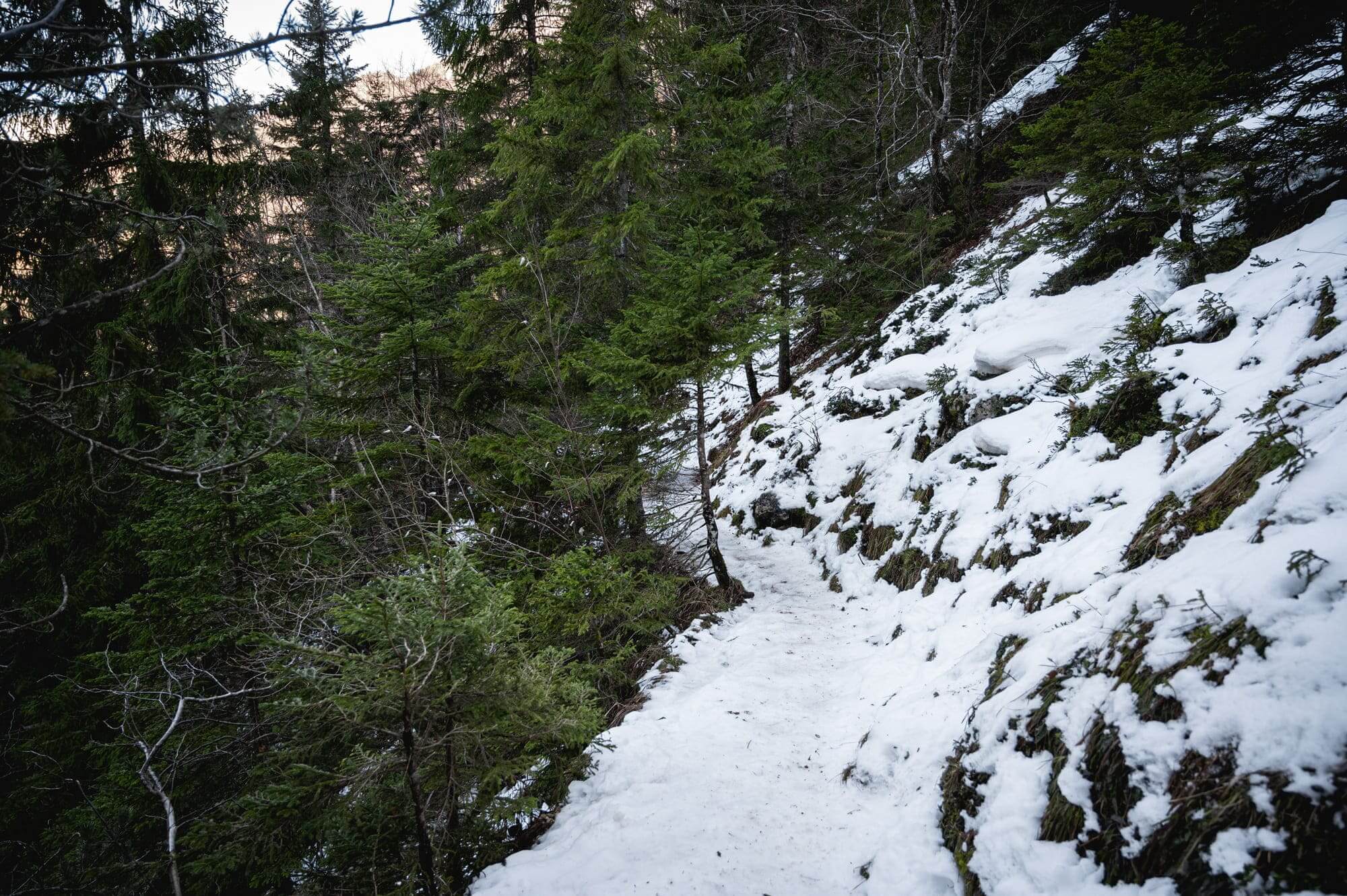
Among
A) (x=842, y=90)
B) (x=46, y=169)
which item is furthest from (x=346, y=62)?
(x=842, y=90)

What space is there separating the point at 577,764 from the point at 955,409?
6837 millimetres

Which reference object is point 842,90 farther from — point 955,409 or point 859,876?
point 859,876

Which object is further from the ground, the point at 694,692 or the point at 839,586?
the point at 694,692

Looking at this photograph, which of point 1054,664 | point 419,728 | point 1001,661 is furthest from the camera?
point 1001,661

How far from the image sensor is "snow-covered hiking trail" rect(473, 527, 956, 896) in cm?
352

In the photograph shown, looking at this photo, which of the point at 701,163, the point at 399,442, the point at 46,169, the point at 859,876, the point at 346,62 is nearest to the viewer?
the point at 46,169

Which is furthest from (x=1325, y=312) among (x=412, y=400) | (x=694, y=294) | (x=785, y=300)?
(x=785, y=300)

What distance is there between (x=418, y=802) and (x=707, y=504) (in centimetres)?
504

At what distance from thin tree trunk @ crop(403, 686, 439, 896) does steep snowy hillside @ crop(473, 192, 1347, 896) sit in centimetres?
56

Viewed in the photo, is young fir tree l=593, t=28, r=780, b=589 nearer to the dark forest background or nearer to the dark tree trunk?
the dark forest background

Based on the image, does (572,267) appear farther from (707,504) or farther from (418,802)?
(418,802)

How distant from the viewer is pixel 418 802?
2.92 m

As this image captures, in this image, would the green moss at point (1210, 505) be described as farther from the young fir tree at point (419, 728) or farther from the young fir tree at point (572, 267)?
the young fir tree at point (572, 267)

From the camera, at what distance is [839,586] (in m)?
7.93
